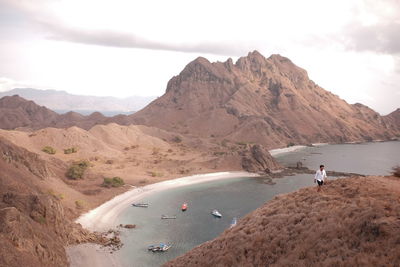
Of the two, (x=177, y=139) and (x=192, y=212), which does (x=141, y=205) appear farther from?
(x=177, y=139)

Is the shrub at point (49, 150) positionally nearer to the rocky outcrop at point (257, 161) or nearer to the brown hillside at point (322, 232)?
the rocky outcrop at point (257, 161)

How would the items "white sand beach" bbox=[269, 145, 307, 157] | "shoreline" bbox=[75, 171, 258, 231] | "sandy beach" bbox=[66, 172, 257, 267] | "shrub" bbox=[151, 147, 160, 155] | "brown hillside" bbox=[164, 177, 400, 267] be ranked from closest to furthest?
1. "brown hillside" bbox=[164, 177, 400, 267]
2. "sandy beach" bbox=[66, 172, 257, 267]
3. "shoreline" bbox=[75, 171, 258, 231]
4. "shrub" bbox=[151, 147, 160, 155]
5. "white sand beach" bbox=[269, 145, 307, 157]

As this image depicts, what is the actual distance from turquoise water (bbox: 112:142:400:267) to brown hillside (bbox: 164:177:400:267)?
21958 mm

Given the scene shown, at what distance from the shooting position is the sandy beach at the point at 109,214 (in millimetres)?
44531

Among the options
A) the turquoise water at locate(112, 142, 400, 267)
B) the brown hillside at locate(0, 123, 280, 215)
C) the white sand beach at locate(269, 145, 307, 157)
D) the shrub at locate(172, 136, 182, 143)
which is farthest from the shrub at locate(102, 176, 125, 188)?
the white sand beach at locate(269, 145, 307, 157)

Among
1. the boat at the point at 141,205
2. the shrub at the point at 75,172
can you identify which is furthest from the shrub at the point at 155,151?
the boat at the point at 141,205

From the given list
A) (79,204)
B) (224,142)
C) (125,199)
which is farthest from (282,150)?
(79,204)

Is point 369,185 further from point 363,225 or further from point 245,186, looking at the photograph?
point 245,186

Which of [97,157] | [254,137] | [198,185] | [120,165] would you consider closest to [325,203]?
[198,185]

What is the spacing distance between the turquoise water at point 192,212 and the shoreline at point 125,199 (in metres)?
2.40

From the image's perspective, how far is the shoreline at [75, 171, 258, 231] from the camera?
6034 centimetres

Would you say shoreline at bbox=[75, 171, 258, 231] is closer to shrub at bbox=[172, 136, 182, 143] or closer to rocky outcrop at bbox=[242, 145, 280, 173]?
rocky outcrop at bbox=[242, 145, 280, 173]

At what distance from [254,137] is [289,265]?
6628 inches

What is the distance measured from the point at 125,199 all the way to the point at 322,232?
208ft
